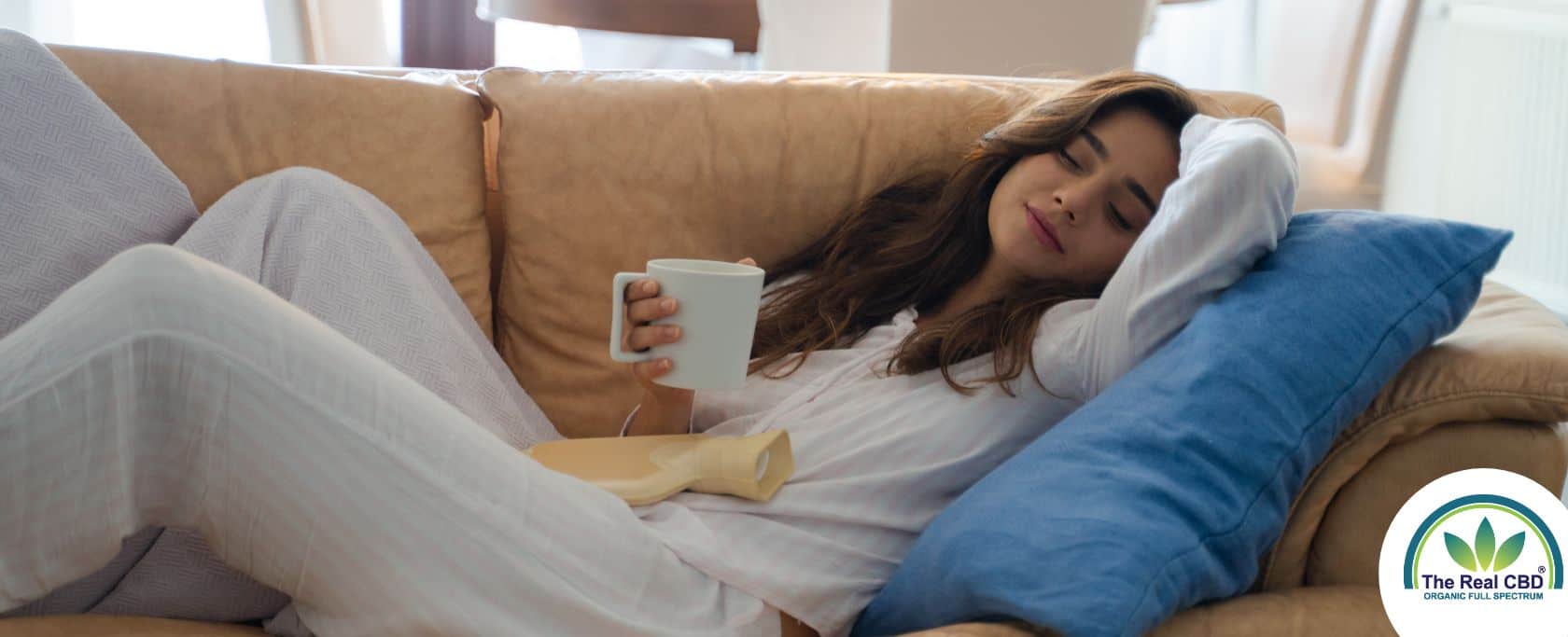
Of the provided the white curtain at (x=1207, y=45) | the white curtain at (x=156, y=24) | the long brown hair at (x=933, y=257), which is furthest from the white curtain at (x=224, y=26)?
the white curtain at (x=1207, y=45)

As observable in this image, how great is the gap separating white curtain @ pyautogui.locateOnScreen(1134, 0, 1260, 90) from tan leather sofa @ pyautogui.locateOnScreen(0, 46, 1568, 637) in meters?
1.74

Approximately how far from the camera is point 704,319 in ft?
3.73

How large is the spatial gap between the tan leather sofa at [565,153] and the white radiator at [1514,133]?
1384 mm

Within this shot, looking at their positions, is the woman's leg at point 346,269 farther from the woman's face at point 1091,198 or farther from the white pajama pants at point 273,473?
the woman's face at point 1091,198

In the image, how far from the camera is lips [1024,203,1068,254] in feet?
4.63

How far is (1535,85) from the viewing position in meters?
2.73

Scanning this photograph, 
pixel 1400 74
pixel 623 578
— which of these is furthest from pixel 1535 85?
pixel 623 578

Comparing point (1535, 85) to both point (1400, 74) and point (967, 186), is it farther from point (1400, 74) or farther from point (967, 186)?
point (967, 186)

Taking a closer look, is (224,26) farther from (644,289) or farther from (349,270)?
(644,289)

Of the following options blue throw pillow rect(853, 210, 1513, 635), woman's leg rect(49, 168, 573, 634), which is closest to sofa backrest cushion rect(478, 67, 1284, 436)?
woman's leg rect(49, 168, 573, 634)

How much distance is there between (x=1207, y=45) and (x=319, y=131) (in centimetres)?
253

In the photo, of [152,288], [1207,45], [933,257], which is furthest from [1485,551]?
[1207,45]

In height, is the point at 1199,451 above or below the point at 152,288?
below

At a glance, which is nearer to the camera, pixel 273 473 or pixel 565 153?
pixel 273 473
